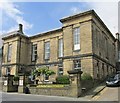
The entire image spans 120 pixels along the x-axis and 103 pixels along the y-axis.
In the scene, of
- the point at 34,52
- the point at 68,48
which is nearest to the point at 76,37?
the point at 68,48

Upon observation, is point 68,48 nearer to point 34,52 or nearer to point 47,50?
point 47,50

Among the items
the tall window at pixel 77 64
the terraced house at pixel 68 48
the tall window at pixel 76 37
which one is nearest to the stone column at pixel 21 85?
the terraced house at pixel 68 48

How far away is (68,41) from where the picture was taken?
30.3 meters

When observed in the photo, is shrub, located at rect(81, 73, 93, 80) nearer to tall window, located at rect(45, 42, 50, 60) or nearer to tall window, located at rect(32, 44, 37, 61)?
tall window, located at rect(45, 42, 50, 60)

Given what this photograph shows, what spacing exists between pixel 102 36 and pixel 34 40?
490 inches

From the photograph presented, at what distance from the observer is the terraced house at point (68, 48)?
1105 inches

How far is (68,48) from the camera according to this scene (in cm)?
2994

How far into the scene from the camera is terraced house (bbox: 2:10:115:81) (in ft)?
92.1

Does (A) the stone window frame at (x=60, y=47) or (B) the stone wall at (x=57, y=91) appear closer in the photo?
(B) the stone wall at (x=57, y=91)

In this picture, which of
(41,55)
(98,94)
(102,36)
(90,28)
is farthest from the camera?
(41,55)

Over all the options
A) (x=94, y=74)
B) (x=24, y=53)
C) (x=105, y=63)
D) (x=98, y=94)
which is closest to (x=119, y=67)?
(x=105, y=63)

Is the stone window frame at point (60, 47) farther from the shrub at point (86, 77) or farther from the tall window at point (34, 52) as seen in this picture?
the shrub at point (86, 77)

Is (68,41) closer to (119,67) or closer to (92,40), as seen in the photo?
(92,40)

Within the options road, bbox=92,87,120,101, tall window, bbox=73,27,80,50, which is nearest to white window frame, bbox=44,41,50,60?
tall window, bbox=73,27,80,50
